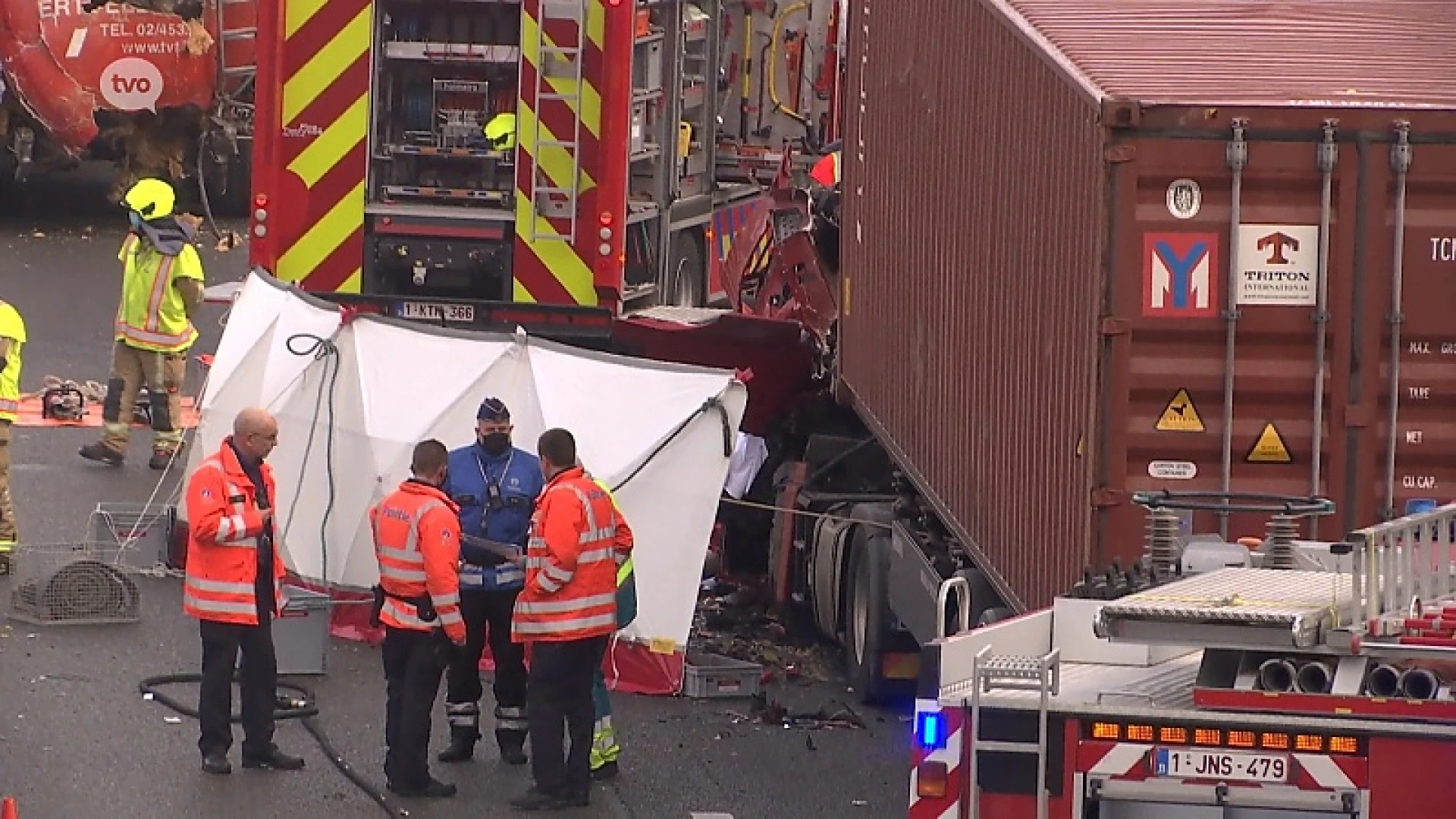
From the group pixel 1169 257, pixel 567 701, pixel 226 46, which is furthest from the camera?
pixel 226 46

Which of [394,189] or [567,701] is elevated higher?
[394,189]

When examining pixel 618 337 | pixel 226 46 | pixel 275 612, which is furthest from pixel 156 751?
pixel 226 46

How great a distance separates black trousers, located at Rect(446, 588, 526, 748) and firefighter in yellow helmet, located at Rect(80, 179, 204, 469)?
5.48m

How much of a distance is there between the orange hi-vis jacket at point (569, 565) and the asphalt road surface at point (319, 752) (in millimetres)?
745

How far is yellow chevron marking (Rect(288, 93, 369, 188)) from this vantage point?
16.2m

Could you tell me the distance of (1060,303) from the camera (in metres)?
9.42

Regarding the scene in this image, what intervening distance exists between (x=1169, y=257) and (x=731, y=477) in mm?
5812

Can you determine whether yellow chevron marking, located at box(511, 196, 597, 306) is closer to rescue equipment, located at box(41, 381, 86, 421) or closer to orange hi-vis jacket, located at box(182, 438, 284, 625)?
rescue equipment, located at box(41, 381, 86, 421)

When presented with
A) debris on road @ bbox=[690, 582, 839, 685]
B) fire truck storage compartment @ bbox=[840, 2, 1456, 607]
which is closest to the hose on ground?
debris on road @ bbox=[690, 582, 839, 685]

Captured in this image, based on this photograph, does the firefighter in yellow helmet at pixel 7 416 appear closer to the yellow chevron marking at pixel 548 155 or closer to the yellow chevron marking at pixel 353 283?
the yellow chevron marking at pixel 353 283

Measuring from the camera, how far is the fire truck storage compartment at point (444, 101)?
16.5 m

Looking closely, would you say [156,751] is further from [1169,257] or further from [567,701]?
[1169,257]

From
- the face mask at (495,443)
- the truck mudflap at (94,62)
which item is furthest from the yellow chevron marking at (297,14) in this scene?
the truck mudflap at (94,62)

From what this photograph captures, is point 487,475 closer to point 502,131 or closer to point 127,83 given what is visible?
point 502,131
